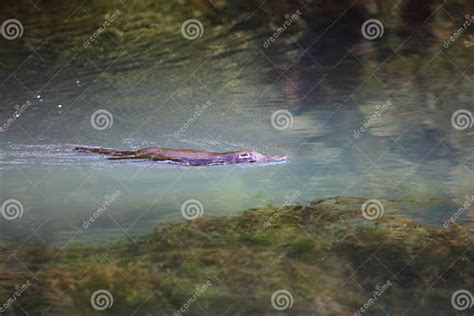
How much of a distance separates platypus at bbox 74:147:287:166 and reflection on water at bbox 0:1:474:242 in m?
0.05

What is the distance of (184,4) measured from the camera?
4836 millimetres

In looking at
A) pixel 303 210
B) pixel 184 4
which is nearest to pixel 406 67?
pixel 303 210

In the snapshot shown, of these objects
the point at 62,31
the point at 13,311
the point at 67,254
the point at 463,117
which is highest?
the point at 463,117

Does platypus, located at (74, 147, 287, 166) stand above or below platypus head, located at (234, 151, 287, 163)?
below

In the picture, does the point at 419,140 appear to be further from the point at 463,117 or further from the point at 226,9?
the point at 226,9

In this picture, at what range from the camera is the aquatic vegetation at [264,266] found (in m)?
4.70

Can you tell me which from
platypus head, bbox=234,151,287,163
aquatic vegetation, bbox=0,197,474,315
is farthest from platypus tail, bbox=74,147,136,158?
platypus head, bbox=234,151,287,163

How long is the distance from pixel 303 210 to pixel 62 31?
2.14 meters

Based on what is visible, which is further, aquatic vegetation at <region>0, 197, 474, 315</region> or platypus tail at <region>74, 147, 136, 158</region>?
platypus tail at <region>74, 147, 136, 158</region>

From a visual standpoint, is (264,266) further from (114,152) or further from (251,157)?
(114,152)

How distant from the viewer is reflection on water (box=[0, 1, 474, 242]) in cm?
475

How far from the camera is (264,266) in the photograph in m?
4.71

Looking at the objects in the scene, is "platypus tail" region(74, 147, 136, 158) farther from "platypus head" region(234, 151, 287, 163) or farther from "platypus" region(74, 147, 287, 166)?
"platypus head" region(234, 151, 287, 163)

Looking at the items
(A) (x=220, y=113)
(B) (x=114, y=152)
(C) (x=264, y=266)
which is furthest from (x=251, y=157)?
(B) (x=114, y=152)
